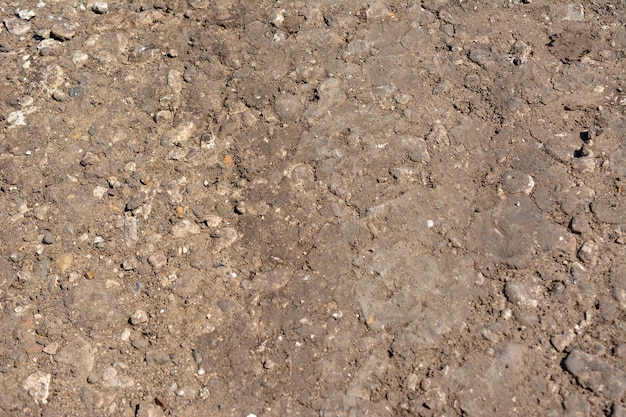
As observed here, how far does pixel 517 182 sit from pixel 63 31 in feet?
8.66

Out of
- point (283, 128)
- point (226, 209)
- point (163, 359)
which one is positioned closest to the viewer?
point (163, 359)

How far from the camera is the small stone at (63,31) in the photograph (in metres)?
3.75

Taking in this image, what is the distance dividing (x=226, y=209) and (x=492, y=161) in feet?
4.24

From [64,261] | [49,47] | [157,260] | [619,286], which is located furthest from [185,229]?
[619,286]

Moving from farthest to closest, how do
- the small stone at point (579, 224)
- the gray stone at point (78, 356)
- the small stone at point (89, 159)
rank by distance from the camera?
the small stone at point (89, 159) → the small stone at point (579, 224) → the gray stone at point (78, 356)

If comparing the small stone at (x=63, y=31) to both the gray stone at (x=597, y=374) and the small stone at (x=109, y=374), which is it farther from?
the gray stone at (x=597, y=374)

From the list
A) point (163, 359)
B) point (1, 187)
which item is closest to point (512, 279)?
point (163, 359)

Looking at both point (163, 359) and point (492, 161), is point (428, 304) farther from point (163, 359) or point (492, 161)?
point (163, 359)

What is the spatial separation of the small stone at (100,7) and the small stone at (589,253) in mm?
2942

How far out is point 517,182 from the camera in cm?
308

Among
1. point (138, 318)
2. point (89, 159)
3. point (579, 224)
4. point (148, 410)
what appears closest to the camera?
point (148, 410)

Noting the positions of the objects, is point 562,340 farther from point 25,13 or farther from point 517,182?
point 25,13

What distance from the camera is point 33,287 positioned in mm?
2887

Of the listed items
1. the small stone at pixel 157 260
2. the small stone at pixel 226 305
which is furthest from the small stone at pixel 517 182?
the small stone at pixel 157 260
